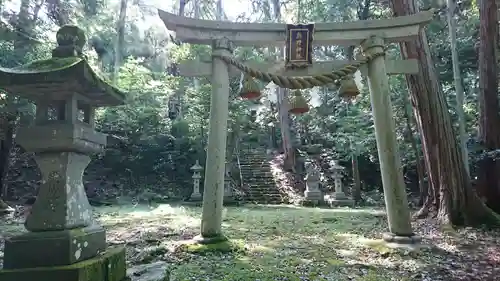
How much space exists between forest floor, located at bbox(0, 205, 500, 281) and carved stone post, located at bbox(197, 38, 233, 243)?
0.34 m

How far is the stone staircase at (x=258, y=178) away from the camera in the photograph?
13.9m

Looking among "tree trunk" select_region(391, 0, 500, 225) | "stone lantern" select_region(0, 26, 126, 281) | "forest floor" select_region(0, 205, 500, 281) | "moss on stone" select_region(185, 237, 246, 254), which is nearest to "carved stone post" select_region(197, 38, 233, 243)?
"moss on stone" select_region(185, 237, 246, 254)

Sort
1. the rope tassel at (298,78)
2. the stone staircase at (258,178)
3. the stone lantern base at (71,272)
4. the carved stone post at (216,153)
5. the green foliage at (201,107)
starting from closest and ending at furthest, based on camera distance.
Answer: the stone lantern base at (71,272)
the carved stone post at (216,153)
the rope tassel at (298,78)
the green foliage at (201,107)
the stone staircase at (258,178)

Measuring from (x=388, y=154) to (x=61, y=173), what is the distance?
14.3ft

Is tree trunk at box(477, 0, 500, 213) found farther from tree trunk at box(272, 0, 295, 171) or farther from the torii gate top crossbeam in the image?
tree trunk at box(272, 0, 295, 171)

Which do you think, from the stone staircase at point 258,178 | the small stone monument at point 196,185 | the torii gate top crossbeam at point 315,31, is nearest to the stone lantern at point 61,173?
the torii gate top crossbeam at point 315,31

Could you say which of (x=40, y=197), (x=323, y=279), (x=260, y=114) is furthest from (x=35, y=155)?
(x=260, y=114)

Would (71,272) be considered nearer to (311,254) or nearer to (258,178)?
(311,254)

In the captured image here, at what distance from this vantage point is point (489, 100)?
805cm

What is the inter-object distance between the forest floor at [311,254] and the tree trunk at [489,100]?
7.19 feet

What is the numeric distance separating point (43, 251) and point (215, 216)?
269 centimetres

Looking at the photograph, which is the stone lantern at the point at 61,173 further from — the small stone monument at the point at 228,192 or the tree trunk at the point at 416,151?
the small stone monument at the point at 228,192

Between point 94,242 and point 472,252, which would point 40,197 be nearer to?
point 94,242

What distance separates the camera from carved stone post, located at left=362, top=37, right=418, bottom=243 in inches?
200
